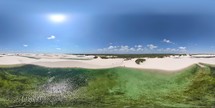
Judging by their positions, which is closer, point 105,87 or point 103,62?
point 105,87

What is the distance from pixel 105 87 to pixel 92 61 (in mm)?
1508

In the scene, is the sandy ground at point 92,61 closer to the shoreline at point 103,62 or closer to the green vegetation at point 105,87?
the shoreline at point 103,62

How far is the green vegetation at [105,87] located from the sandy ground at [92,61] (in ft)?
0.77

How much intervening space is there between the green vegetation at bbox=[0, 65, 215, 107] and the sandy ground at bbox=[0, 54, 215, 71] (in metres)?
0.24

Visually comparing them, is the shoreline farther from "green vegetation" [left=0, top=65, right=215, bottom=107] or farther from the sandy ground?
"green vegetation" [left=0, top=65, right=215, bottom=107]

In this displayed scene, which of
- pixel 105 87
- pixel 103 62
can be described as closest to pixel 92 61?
pixel 103 62

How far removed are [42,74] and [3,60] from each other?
1512 millimetres

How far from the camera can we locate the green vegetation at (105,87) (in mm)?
12742

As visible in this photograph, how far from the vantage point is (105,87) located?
13.3 metres

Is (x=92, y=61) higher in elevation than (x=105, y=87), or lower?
higher

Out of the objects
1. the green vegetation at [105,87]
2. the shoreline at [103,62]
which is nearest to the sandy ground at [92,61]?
the shoreline at [103,62]

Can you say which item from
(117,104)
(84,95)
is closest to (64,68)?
(84,95)

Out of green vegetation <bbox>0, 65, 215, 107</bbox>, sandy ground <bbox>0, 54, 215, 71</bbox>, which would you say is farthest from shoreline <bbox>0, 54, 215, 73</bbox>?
green vegetation <bbox>0, 65, 215, 107</bbox>

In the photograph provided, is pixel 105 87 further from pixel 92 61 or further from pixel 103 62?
pixel 92 61
